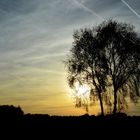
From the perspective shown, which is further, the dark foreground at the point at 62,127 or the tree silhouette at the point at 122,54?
the tree silhouette at the point at 122,54

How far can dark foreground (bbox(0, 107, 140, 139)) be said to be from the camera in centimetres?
1953

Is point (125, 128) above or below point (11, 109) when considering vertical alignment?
below

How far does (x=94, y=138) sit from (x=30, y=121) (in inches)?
188

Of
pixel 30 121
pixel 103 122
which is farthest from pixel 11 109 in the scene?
pixel 103 122

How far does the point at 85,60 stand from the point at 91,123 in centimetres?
2540

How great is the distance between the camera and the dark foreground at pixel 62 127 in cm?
1953

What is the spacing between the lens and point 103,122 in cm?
2323

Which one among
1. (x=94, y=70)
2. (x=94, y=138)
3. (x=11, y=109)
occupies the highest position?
(x=94, y=70)

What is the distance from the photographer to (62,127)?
21.2 metres

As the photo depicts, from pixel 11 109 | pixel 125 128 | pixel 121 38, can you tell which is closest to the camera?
pixel 125 128

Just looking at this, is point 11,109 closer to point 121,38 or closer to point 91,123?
point 91,123

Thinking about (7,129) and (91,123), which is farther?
(91,123)

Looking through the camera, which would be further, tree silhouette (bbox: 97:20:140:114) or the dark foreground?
tree silhouette (bbox: 97:20:140:114)

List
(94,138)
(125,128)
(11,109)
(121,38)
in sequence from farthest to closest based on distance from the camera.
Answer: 1. (121,38)
2. (11,109)
3. (125,128)
4. (94,138)
